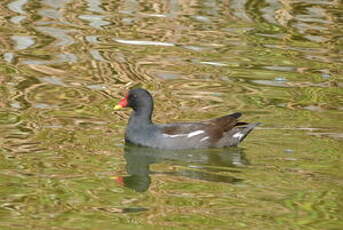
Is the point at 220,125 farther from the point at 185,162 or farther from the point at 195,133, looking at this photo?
the point at 185,162

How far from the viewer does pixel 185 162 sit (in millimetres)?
11648

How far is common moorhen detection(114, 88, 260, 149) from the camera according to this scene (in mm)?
12109

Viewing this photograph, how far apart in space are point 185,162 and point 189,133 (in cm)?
51

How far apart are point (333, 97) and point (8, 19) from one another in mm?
5874

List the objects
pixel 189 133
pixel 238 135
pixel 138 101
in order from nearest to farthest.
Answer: pixel 189 133 → pixel 238 135 → pixel 138 101

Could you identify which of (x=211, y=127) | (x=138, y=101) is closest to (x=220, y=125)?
(x=211, y=127)

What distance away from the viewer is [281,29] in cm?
1806

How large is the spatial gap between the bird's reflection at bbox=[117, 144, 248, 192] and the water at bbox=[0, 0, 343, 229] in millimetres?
25

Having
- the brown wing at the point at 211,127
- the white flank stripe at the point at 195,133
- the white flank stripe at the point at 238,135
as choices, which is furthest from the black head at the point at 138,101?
the white flank stripe at the point at 238,135

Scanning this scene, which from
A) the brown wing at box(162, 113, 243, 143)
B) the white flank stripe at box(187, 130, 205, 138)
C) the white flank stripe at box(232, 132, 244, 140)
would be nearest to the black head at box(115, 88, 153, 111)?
the brown wing at box(162, 113, 243, 143)

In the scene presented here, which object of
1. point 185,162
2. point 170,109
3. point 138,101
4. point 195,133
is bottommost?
point 170,109

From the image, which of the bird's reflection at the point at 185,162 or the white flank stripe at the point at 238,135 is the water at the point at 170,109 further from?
the white flank stripe at the point at 238,135

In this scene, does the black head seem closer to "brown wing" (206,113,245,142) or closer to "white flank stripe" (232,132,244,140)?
"brown wing" (206,113,245,142)

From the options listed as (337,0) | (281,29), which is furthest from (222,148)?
(337,0)
